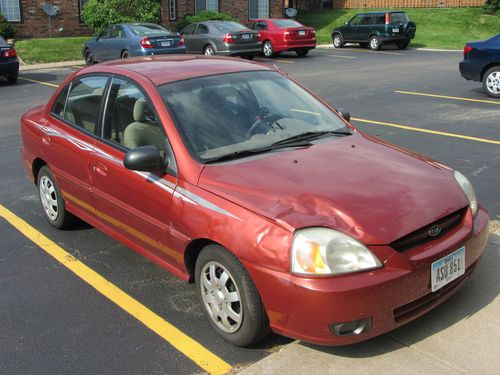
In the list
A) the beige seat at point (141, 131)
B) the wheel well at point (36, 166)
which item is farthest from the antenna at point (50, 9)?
the beige seat at point (141, 131)

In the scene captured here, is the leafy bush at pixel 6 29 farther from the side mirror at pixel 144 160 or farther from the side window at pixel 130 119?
the side mirror at pixel 144 160

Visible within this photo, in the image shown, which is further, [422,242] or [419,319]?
[419,319]

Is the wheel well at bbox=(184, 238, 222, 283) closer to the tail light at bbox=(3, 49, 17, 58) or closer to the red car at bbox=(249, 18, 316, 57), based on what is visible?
the tail light at bbox=(3, 49, 17, 58)

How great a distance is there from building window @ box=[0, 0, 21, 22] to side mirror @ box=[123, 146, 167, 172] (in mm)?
24256

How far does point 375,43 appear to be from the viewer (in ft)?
86.5

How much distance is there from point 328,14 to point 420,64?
69.2 ft

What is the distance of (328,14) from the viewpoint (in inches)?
1560

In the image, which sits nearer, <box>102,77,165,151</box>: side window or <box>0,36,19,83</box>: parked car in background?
<box>102,77,165,151</box>: side window

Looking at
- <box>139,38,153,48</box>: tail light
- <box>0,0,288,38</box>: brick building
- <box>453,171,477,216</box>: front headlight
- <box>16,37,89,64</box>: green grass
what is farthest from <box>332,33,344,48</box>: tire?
<box>453,171,477,216</box>: front headlight

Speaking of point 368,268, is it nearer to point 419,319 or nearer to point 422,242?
point 422,242

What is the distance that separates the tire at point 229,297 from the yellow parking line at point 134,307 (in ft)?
0.60

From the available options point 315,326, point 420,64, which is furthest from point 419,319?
point 420,64

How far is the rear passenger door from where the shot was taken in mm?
3926

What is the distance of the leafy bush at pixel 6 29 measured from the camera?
24000mm
